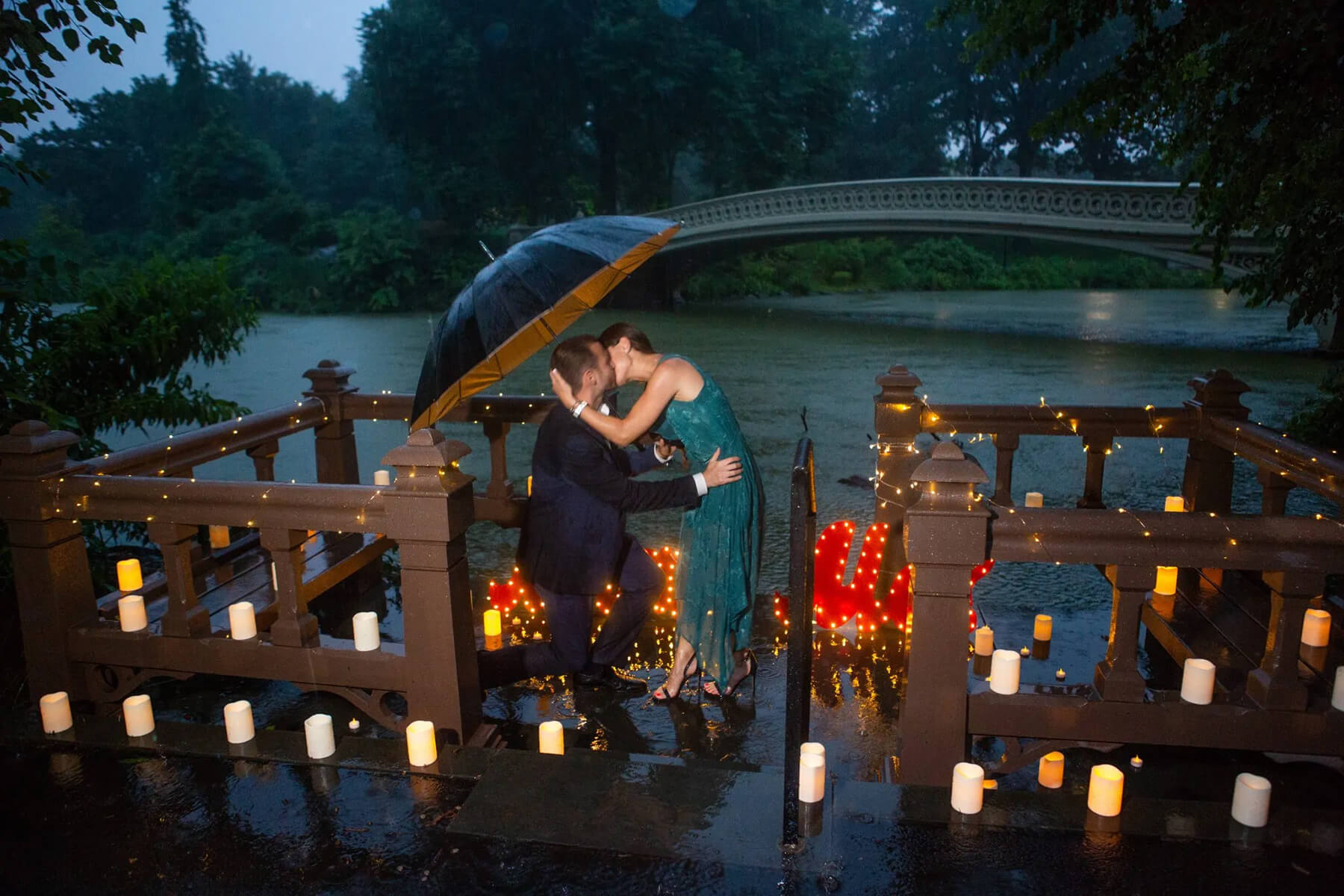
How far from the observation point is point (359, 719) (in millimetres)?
4406

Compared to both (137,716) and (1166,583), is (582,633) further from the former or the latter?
(1166,583)

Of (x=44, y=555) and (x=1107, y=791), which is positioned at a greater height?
(x=44, y=555)

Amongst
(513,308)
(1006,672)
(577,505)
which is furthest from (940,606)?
(513,308)

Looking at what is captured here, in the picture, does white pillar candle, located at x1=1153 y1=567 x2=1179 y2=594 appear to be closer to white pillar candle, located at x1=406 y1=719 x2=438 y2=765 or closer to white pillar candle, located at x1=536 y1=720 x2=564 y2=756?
white pillar candle, located at x1=536 y1=720 x2=564 y2=756

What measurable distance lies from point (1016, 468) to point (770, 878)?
28.5 ft

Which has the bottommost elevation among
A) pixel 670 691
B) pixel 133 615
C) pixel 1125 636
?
pixel 670 691

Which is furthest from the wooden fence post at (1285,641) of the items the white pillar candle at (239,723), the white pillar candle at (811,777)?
the white pillar candle at (239,723)

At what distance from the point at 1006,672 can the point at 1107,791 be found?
53 centimetres

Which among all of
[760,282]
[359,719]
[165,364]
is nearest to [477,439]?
[165,364]

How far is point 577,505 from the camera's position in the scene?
4.19 metres

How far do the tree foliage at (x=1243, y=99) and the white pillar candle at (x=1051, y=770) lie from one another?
11.3 feet

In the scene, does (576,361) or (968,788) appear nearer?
(968,788)

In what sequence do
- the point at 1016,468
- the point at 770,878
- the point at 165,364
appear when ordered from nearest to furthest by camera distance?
1. the point at 770,878
2. the point at 165,364
3. the point at 1016,468

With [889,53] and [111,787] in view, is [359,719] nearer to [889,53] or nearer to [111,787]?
[111,787]
